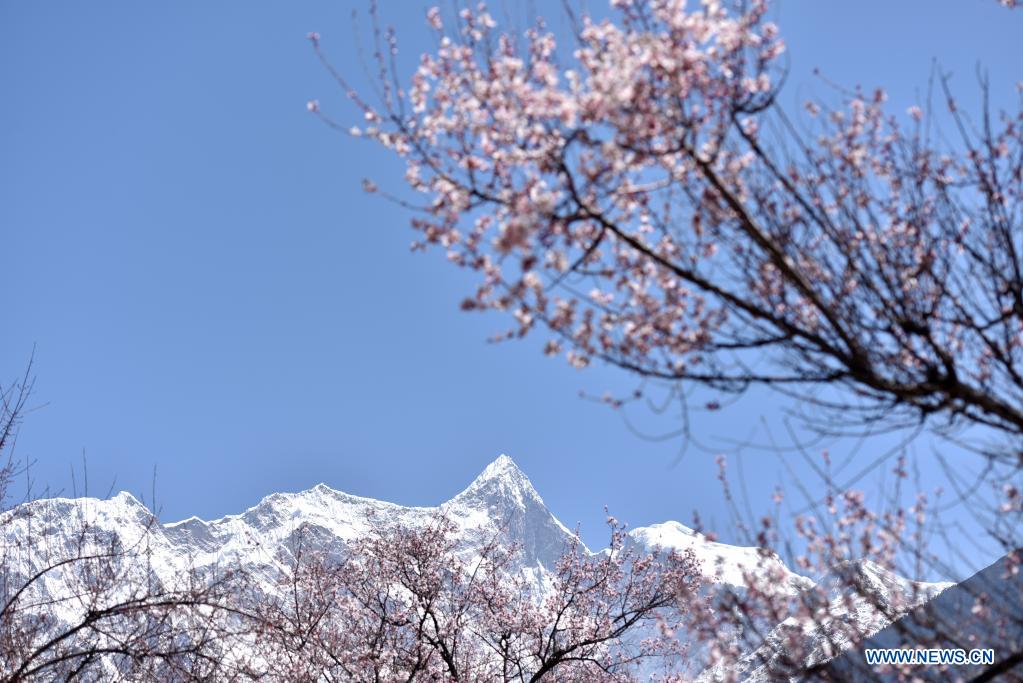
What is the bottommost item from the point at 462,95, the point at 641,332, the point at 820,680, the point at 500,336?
the point at 820,680

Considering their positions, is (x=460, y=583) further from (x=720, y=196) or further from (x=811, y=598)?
(x=720, y=196)

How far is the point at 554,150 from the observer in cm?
481

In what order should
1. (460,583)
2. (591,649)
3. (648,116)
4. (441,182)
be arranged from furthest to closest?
(460,583)
(591,649)
(441,182)
(648,116)

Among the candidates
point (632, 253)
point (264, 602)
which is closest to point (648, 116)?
point (632, 253)

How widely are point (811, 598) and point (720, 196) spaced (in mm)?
3440

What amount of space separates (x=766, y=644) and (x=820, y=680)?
65cm

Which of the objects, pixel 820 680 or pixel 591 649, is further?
pixel 591 649

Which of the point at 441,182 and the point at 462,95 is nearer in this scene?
the point at 441,182

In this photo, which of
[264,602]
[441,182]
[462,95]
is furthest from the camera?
[264,602]

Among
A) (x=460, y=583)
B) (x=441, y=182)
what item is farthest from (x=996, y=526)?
(x=460, y=583)

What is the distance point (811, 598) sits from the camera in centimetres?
635

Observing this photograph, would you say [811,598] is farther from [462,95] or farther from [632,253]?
[462,95]

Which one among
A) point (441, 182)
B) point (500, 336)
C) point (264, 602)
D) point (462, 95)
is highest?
point (264, 602)

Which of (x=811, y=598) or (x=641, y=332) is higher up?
(x=641, y=332)
